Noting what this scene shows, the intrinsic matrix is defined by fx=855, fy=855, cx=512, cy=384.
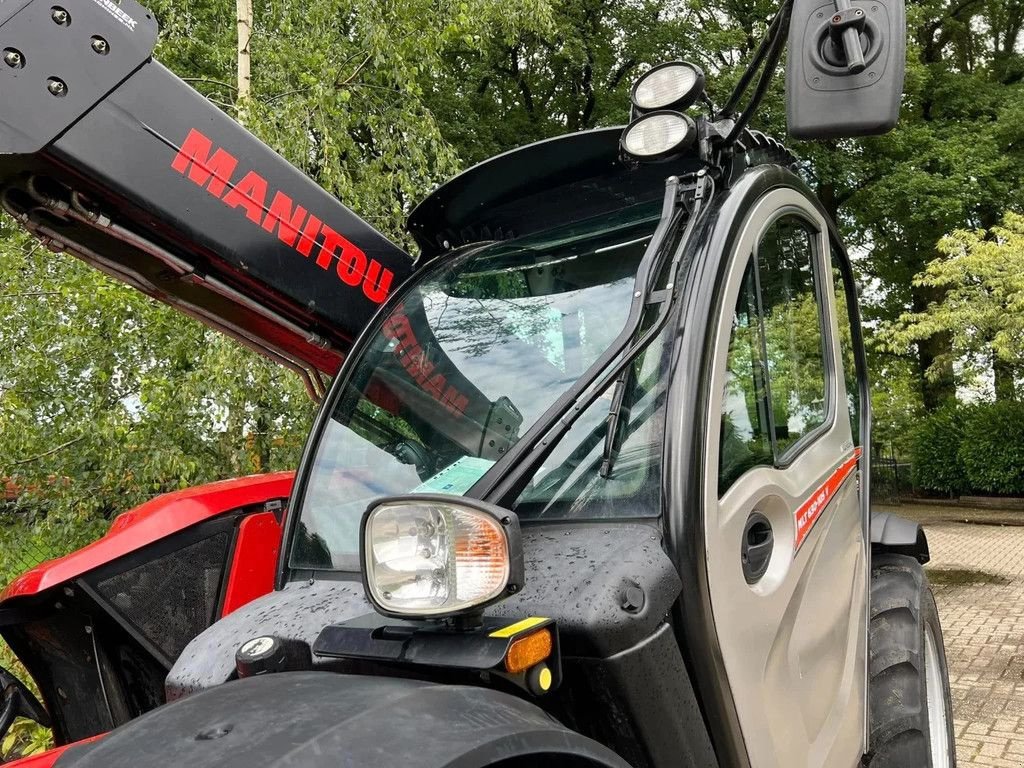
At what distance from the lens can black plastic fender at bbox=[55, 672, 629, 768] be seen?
3.56 feet

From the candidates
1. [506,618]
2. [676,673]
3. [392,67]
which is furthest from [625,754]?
[392,67]

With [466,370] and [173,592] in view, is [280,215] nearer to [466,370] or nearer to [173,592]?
[466,370]

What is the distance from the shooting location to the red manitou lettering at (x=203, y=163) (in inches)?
85.0

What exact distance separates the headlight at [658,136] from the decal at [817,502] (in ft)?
3.01

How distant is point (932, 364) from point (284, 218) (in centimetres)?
1786

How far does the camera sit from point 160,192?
2.11 m

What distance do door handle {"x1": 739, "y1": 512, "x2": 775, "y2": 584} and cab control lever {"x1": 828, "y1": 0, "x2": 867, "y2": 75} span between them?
938 mm

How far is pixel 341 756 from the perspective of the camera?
107cm

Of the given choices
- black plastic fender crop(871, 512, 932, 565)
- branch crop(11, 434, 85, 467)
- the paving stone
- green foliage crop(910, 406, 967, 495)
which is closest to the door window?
black plastic fender crop(871, 512, 932, 565)

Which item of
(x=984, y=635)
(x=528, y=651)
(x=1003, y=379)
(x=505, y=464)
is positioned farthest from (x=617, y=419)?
(x=1003, y=379)

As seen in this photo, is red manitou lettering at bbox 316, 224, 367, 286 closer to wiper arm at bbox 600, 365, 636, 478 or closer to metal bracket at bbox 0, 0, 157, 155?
metal bracket at bbox 0, 0, 157, 155

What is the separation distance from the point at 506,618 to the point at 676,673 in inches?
12.9

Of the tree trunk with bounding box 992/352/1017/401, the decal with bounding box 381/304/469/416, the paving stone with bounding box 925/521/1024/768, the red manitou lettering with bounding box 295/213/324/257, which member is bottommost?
the paving stone with bounding box 925/521/1024/768

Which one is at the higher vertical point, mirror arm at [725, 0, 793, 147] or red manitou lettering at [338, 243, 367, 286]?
mirror arm at [725, 0, 793, 147]
